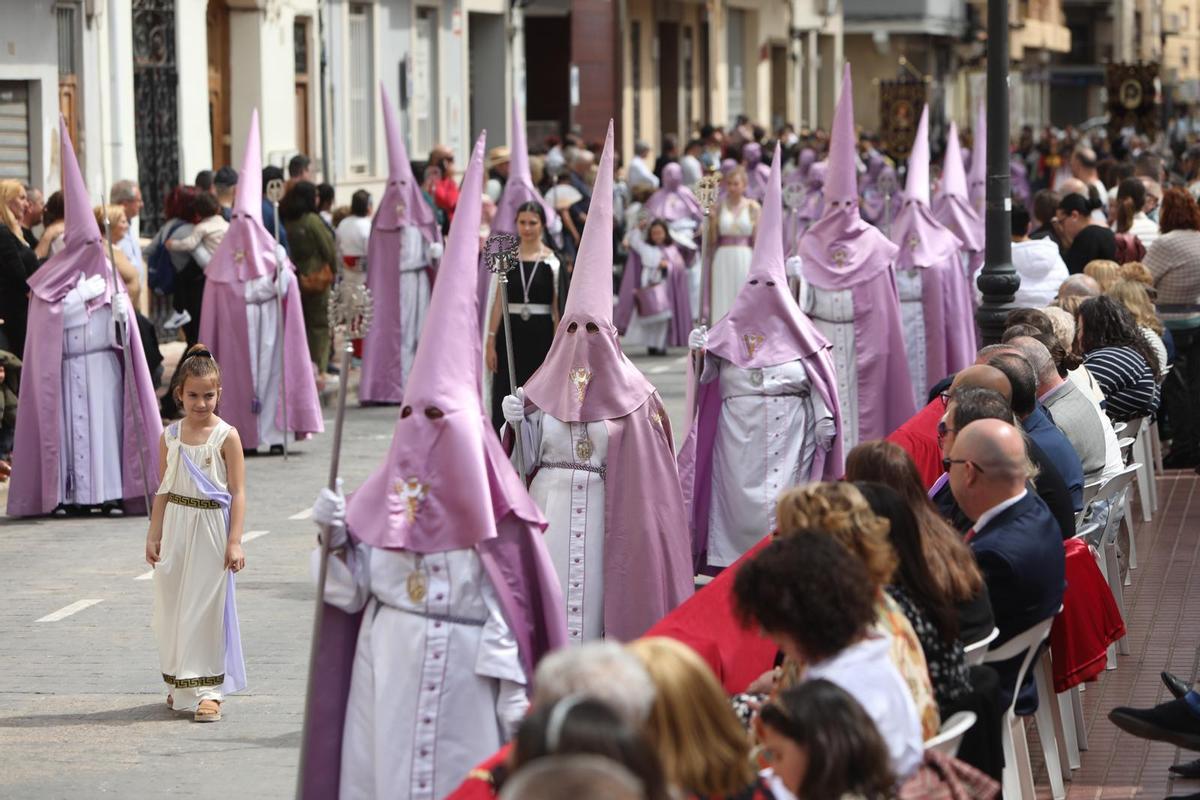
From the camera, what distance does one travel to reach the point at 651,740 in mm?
3830

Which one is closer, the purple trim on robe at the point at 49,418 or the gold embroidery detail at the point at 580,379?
the gold embroidery detail at the point at 580,379

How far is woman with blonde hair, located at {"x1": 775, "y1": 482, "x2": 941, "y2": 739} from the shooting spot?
16.7ft

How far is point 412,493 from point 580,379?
229 cm

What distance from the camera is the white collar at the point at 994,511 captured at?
6.43m

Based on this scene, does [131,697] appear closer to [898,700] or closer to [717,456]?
[717,456]

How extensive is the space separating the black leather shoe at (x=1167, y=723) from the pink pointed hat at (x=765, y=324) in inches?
133

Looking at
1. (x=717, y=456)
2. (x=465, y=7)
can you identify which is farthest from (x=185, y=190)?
(x=465, y=7)

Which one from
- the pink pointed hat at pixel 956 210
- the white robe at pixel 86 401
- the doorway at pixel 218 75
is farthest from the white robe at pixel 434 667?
the doorway at pixel 218 75

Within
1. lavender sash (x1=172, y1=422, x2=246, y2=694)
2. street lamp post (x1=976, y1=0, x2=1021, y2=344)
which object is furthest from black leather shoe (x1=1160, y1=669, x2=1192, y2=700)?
street lamp post (x1=976, y1=0, x2=1021, y2=344)

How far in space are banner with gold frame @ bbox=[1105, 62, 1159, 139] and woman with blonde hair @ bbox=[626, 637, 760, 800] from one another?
25.5 meters

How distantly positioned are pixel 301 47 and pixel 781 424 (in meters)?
16.3

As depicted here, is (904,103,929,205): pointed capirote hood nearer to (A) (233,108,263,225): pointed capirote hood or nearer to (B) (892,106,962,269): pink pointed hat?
(B) (892,106,962,269): pink pointed hat

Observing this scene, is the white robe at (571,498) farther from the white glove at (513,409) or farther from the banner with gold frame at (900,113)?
the banner with gold frame at (900,113)

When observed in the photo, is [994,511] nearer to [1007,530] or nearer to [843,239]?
[1007,530]
